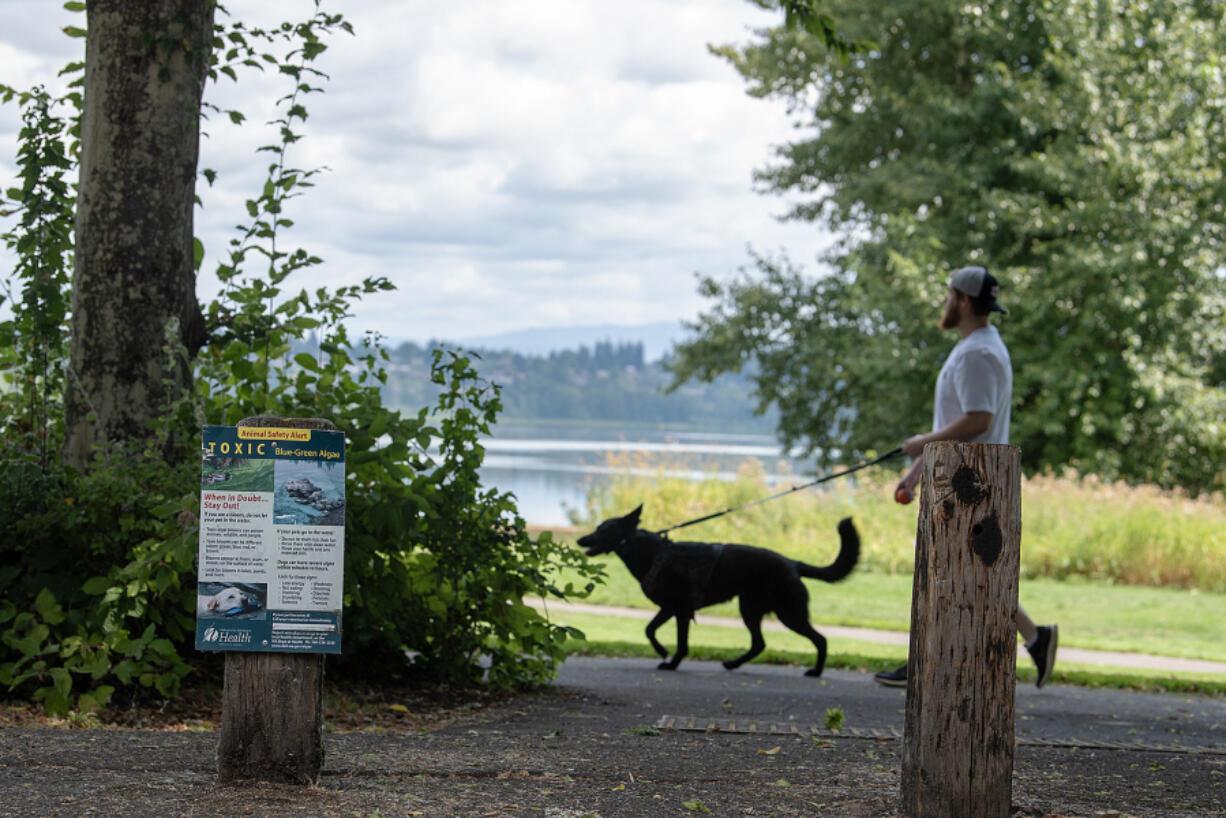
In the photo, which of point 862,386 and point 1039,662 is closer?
point 1039,662

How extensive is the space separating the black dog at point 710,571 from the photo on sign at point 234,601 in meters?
4.05

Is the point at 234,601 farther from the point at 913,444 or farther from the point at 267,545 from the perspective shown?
the point at 913,444

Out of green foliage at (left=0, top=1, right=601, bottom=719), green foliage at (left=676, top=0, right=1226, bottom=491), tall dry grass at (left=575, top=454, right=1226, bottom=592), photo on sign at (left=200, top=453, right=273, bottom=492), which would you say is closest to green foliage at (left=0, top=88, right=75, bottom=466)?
green foliage at (left=0, top=1, right=601, bottom=719)

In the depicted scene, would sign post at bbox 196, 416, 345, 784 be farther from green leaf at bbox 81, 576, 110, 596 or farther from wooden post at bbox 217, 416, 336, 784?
green leaf at bbox 81, 576, 110, 596

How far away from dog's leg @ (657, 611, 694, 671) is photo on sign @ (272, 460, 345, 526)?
439cm

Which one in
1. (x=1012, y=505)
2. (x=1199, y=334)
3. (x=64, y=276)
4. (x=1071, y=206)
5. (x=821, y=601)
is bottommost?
(x=821, y=601)

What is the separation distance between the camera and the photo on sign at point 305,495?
14.3 ft

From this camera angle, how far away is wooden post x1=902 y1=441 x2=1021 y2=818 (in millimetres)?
4070

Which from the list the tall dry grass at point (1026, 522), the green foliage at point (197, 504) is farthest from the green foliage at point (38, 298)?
the tall dry grass at point (1026, 522)

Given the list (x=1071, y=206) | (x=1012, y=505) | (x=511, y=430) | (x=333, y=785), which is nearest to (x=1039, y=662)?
(x=1012, y=505)

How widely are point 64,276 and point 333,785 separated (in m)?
4.17

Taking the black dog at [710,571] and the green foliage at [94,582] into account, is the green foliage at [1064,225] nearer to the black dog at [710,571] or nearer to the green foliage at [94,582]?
the black dog at [710,571]

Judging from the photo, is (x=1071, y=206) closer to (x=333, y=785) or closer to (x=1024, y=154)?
(x=1024, y=154)

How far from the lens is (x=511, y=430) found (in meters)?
108
